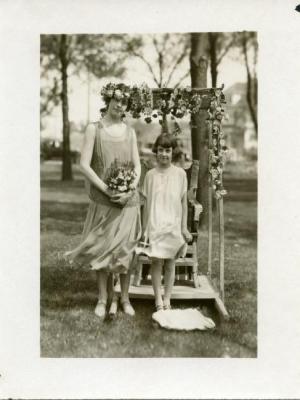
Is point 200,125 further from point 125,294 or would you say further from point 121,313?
point 121,313

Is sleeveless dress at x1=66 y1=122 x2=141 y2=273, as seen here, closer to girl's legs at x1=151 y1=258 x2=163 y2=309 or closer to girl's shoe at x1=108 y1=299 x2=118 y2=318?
girl's legs at x1=151 y1=258 x2=163 y2=309

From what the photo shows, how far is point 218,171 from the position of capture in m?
6.37

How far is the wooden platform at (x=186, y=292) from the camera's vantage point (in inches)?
256

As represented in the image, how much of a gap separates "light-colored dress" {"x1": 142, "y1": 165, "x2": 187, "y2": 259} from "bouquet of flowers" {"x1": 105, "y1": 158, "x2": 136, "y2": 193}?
0.25 m

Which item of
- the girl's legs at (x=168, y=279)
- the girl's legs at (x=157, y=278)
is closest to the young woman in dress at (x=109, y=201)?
the girl's legs at (x=157, y=278)

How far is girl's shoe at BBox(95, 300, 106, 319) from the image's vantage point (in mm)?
6267

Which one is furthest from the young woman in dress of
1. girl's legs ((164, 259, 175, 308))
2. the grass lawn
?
the grass lawn

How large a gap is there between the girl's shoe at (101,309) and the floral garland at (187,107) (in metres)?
1.42

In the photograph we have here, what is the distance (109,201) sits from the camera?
20.2 ft

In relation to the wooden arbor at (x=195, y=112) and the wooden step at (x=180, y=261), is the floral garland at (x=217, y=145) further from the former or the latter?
the wooden step at (x=180, y=261)

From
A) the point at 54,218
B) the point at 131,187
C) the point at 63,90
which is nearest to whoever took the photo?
the point at 131,187
